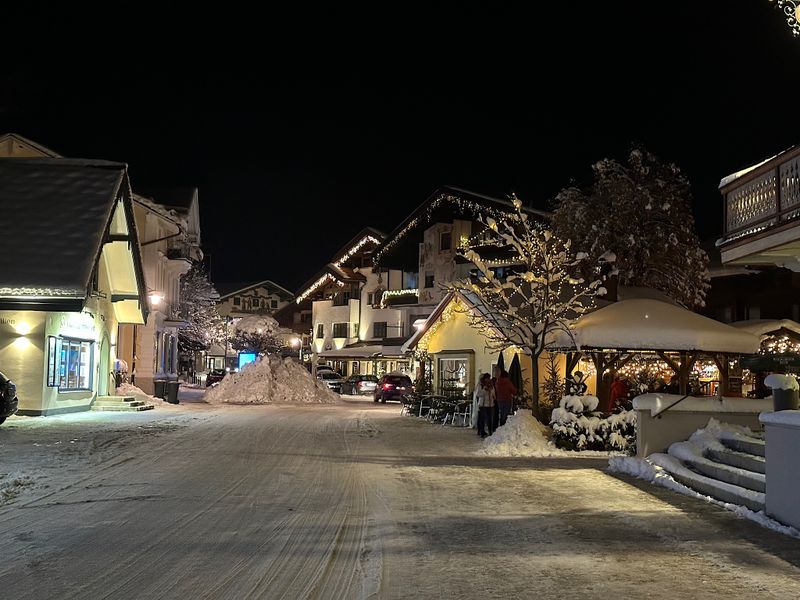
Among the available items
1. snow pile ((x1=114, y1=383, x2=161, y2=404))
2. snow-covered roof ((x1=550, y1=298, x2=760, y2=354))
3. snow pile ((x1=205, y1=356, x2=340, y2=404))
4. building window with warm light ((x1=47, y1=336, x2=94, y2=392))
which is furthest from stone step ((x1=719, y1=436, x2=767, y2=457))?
snow pile ((x1=205, y1=356, x2=340, y2=404))

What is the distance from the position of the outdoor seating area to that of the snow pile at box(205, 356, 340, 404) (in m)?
10.8

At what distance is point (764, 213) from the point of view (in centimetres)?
1231

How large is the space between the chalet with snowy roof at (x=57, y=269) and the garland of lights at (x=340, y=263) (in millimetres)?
41153

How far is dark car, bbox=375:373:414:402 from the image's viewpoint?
4284 cm

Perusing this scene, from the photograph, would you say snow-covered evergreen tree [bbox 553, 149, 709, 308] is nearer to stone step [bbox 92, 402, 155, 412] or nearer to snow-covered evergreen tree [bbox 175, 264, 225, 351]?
stone step [bbox 92, 402, 155, 412]

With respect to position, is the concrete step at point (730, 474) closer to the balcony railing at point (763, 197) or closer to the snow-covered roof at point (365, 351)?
the balcony railing at point (763, 197)

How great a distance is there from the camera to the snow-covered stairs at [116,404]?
2952 cm

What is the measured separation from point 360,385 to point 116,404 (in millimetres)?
24006

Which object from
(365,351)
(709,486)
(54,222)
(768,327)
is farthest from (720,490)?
(365,351)

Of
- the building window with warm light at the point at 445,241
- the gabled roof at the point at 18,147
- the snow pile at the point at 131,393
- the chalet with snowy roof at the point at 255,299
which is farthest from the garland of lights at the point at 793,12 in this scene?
the chalet with snowy roof at the point at 255,299

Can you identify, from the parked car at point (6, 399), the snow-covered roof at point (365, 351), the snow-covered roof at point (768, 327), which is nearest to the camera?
the parked car at point (6, 399)

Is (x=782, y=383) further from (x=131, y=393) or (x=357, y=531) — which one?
(x=131, y=393)

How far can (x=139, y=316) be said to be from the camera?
109ft

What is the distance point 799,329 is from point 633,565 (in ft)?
70.4
